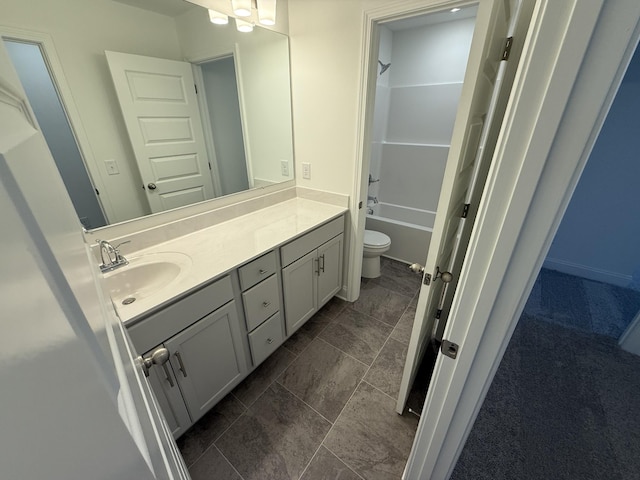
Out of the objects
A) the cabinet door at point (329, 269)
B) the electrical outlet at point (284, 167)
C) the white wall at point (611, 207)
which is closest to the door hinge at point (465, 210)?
the cabinet door at point (329, 269)

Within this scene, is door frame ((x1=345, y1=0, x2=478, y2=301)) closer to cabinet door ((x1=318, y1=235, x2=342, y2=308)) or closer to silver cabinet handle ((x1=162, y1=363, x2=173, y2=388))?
cabinet door ((x1=318, y1=235, x2=342, y2=308))

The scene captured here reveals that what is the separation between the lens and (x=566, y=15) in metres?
0.36

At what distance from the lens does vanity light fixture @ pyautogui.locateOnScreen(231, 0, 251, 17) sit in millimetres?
1438

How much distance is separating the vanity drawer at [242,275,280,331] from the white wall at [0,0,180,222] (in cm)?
72

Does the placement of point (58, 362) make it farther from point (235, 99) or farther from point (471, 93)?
point (235, 99)

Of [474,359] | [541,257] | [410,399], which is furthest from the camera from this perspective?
[410,399]

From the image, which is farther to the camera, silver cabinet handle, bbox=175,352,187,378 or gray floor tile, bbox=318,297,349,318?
gray floor tile, bbox=318,297,349,318

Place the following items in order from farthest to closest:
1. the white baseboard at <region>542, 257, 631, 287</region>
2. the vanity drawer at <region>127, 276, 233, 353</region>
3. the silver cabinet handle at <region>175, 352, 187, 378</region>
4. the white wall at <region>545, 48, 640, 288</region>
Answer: the white baseboard at <region>542, 257, 631, 287</region>
the white wall at <region>545, 48, 640, 288</region>
the silver cabinet handle at <region>175, 352, 187, 378</region>
the vanity drawer at <region>127, 276, 233, 353</region>

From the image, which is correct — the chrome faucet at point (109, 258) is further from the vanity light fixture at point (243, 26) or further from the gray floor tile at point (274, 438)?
the vanity light fixture at point (243, 26)

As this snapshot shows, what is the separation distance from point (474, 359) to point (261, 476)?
1109mm

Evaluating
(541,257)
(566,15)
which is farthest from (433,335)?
(566,15)

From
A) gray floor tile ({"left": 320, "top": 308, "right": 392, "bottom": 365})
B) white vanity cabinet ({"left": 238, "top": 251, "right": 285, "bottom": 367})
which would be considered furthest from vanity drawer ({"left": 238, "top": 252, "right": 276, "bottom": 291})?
gray floor tile ({"left": 320, "top": 308, "right": 392, "bottom": 365})

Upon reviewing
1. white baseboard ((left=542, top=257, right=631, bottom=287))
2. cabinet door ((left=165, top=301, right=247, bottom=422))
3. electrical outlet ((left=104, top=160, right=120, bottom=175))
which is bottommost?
white baseboard ((left=542, top=257, right=631, bottom=287))

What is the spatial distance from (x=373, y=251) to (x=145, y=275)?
5.72 feet
